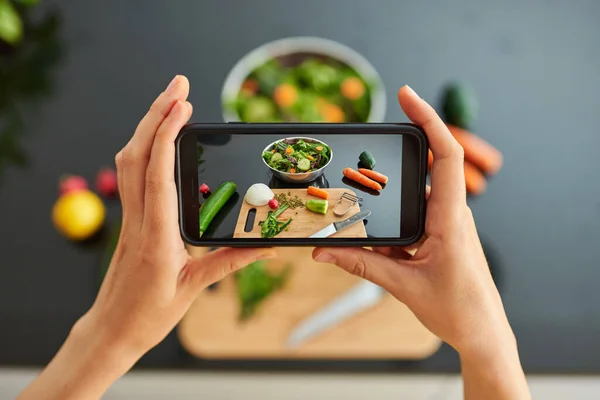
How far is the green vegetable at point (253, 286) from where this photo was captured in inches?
49.0

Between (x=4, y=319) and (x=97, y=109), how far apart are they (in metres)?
0.54

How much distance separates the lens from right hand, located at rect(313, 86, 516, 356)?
28.4 inches

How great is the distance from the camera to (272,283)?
1259 mm

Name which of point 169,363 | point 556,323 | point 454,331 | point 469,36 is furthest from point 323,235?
point 469,36

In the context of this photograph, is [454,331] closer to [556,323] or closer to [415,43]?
A: [556,323]

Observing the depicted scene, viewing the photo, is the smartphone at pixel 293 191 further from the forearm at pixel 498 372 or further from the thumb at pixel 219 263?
the forearm at pixel 498 372

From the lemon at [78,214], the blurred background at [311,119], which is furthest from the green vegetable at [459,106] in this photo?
the lemon at [78,214]

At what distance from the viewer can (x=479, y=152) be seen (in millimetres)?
1340

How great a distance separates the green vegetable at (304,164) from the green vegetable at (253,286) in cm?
47

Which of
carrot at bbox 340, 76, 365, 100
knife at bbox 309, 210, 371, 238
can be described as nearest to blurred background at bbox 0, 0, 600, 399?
carrot at bbox 340, 76, 365, 100

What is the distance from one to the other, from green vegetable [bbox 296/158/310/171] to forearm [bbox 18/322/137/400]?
1.28 ft

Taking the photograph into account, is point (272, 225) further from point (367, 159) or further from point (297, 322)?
point (297, 322)

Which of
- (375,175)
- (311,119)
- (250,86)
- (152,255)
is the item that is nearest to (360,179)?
(375,175)

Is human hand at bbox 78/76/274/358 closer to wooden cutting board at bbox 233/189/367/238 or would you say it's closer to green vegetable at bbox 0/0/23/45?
wooden cutting board at bbox 233/189/367/238
